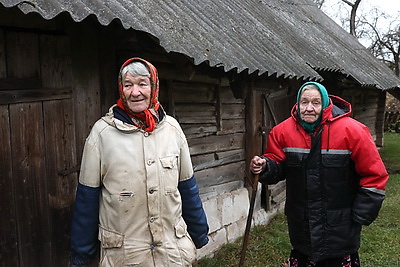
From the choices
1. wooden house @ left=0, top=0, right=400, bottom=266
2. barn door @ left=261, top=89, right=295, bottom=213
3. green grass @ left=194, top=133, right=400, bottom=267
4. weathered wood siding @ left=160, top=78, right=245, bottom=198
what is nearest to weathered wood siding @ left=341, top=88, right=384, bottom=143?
barn door @ left=261, top=89, right=295, bottom=213

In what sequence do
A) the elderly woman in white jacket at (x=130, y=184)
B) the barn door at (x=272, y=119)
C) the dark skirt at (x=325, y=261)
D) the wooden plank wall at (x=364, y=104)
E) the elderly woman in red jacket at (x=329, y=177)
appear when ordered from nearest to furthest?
the elderly woman in white jacket at (x=130, y=184)
the elderly woman in red jacket at (x=329, y=177)
the dark skirt at (x=325, y=261)
the barn door at (x=272, y=119)
the wooden plank wall at (x=364, y=104)

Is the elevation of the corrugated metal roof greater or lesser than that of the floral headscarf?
greater

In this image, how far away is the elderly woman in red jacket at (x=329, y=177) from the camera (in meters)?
2.60

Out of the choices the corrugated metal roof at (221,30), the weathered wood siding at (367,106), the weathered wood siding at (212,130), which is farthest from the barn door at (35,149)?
the weathered wood siding at (367,106)

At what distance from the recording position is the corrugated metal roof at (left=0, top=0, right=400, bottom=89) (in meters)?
2.37

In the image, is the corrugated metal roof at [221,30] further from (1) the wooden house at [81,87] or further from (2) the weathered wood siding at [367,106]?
(2) the weathered wood siding at [367,106]

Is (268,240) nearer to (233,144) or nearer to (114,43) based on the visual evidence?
(233,144)

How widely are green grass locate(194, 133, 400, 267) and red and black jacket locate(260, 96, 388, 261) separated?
67.1 inches

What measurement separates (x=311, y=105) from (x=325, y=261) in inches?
43.9

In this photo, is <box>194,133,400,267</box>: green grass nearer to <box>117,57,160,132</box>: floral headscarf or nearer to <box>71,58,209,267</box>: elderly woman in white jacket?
<box>71,58,209,267</box>: elderly woman in white jacket

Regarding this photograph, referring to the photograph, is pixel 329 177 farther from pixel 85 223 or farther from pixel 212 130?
pixel 212 130

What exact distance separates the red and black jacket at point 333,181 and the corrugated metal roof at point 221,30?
36.9 inches

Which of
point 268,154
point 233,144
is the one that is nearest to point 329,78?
point 233,144

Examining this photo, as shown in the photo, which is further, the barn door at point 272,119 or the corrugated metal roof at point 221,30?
the barn door at point 272,119
